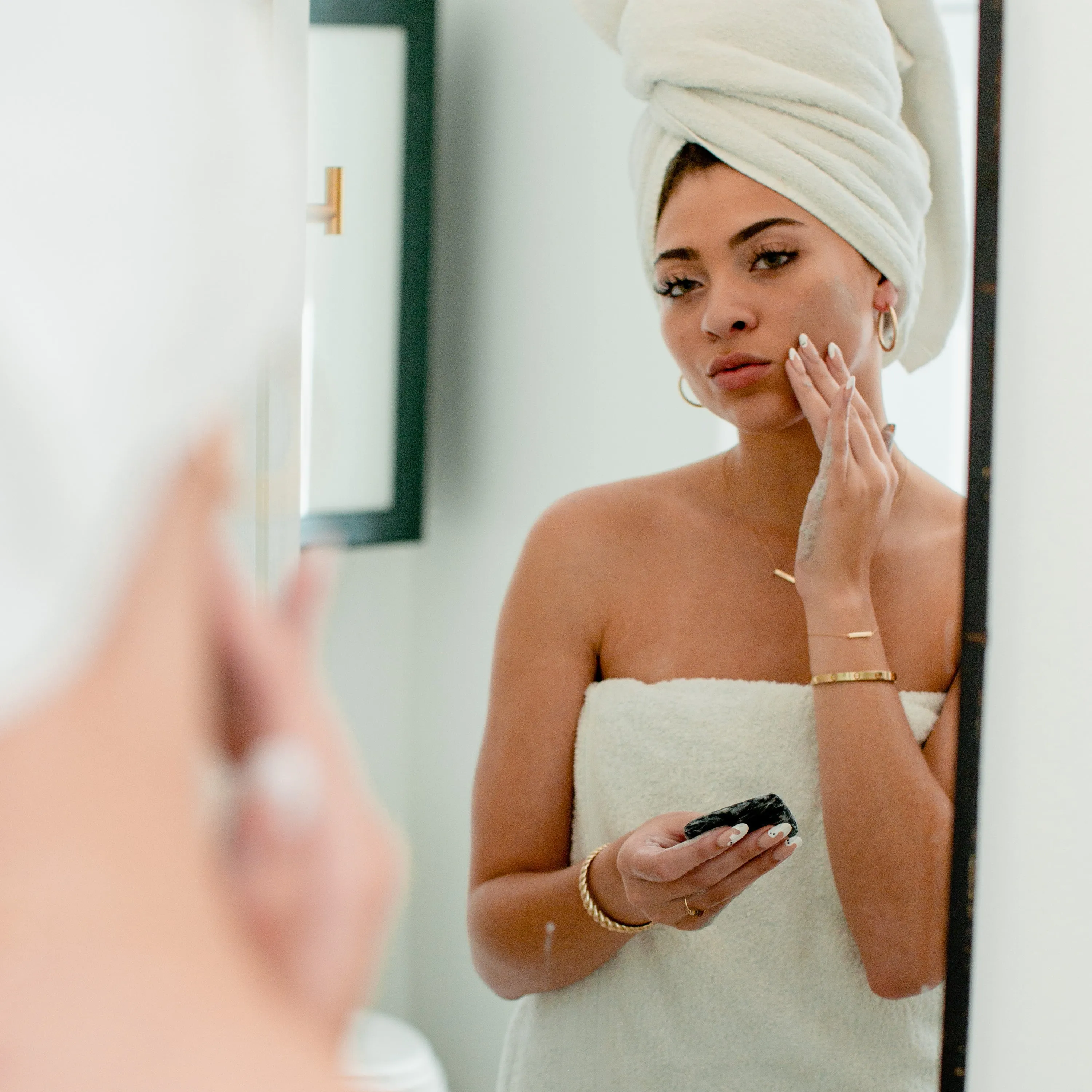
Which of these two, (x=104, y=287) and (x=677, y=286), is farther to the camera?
(x=677, y=286)

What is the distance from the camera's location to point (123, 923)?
0.93 ft

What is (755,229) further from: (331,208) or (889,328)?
(331,208)

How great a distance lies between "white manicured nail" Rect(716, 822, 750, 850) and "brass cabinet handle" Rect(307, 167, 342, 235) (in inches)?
12.8

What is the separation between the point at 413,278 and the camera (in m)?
0.49

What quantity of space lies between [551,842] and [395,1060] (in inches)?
4.7

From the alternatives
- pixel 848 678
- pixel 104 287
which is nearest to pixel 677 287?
pixel 848 678

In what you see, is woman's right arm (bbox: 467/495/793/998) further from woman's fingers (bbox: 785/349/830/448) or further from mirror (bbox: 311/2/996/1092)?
woman's fingers (bbox: 785/349/830/448)

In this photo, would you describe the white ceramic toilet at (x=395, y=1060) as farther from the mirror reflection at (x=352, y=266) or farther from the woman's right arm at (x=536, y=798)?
the mirror reflection at (x=352, y=266)

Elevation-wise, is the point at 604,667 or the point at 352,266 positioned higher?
the point at 352,266

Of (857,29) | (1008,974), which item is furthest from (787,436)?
(1008,974)

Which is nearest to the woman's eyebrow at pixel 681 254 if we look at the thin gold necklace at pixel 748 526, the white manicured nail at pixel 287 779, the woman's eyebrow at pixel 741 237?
the woman's eyebrow at pixel 741 237

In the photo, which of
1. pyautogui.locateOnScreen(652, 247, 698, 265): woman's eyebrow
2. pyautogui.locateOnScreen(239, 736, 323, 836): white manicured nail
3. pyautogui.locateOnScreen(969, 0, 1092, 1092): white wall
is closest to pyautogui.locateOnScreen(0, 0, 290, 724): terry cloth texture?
pyautogui.locateOnScreen(239, 736, 323, 836): white manicured nail

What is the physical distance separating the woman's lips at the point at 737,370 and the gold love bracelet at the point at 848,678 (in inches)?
6.2

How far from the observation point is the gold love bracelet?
56 cm
